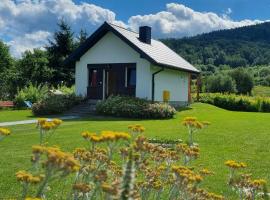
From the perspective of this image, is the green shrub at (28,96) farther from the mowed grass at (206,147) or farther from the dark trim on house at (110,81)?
the mowed grass at (206,147)

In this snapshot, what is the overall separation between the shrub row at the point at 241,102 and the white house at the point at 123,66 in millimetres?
6436

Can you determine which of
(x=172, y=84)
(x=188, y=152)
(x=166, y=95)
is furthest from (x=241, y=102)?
(x=188, y=152)

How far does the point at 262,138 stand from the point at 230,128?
286 cm

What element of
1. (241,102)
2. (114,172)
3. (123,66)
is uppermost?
(123,66)

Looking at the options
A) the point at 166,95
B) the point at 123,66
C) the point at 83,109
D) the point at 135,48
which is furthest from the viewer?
the point at 166,95

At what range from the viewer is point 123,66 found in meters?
25.0

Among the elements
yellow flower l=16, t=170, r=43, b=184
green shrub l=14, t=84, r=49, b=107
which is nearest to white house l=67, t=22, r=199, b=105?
green shrub l=14, t=84, r=49, b=107

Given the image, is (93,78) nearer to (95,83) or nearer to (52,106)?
(95,83)

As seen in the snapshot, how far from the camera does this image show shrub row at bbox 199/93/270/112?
31141mm

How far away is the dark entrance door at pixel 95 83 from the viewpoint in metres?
25.8

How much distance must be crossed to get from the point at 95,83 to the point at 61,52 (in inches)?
601

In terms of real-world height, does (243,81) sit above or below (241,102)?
above

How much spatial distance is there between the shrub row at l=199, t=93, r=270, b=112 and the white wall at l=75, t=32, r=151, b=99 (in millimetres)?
10098

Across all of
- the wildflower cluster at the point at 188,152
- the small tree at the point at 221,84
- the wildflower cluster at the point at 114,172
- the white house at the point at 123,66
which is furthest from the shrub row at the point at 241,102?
the wildflower cluster at the point at 188,152
